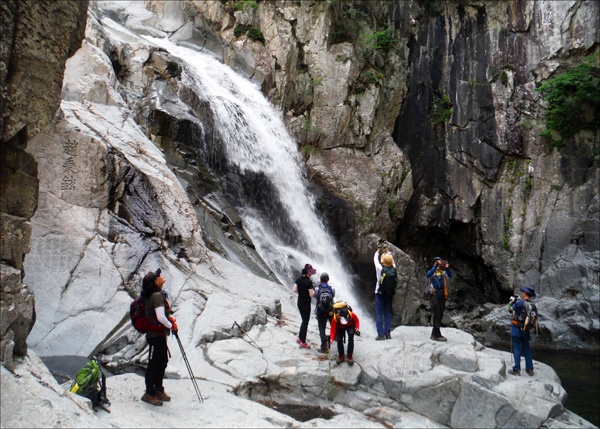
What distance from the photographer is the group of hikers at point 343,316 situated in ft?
20.2

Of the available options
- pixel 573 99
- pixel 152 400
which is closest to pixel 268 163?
pixel 152 400

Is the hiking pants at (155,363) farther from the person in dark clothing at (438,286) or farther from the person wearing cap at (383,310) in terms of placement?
the person in dark clothing at (438,286)

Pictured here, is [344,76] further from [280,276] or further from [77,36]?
[77,36]

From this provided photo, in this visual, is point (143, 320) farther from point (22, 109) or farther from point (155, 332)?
point (22, 109)

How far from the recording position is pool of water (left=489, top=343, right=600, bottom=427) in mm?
11633

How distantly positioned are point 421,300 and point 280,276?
266 inches

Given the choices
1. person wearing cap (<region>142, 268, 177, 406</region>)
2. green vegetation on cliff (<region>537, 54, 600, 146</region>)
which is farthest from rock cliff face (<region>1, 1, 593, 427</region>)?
green vegetation on cliff (<region>537, 54, 600, 146</region>)

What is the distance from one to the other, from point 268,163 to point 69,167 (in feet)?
30.5

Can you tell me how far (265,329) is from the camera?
975 centimetres

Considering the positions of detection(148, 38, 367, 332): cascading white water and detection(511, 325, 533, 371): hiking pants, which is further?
detection(148, 38, 367, 332): cascading white water

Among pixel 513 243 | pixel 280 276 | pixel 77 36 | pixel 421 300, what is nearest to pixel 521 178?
pixel 513 243

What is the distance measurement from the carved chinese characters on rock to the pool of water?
1186 centimetres

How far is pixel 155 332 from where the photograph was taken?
6074 mm

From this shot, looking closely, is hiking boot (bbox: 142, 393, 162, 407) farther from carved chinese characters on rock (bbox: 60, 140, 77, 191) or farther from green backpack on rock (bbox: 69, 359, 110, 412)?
carved chinese characters on rock (bbox: 60, 140, 77, 191)
